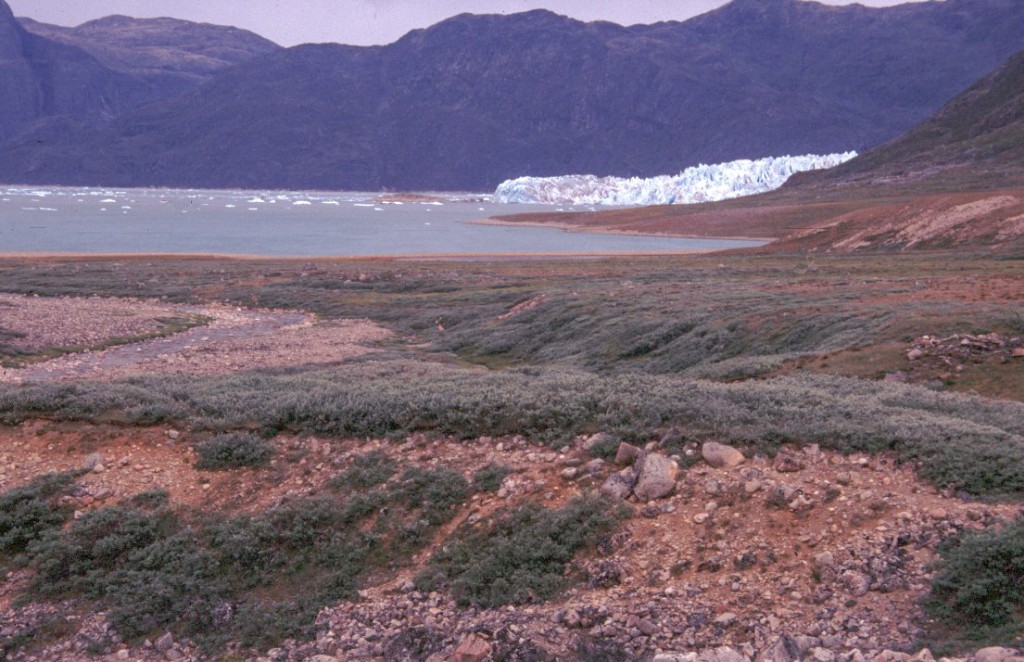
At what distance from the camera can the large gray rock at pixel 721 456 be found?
8.75 meters

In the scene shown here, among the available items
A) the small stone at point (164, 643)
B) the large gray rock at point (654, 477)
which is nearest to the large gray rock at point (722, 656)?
the large gray rock at point (654, 477)

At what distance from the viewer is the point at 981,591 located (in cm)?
645

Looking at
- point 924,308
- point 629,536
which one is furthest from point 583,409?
point 924,308

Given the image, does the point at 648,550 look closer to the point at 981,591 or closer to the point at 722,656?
the point at 722,656

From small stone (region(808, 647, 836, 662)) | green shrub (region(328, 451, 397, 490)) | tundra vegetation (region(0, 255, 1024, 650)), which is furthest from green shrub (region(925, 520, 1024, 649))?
green shrub (region(328, 451, 397, 490))

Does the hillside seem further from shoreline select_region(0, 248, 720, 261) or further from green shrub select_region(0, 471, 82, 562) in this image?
green shrub select_region(0, 471, 82, 562)

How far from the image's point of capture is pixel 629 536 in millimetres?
7859

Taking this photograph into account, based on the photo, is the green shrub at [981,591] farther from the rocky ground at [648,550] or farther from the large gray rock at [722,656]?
the large gray rock at [722,656]

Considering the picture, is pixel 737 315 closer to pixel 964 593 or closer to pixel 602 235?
pixel 964 593

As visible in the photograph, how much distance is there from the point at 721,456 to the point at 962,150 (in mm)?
129964

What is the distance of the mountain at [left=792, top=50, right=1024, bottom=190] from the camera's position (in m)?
107

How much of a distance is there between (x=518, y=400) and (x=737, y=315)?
1455 centimetres

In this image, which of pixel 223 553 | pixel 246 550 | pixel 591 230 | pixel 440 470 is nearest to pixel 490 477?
pixel 440 470

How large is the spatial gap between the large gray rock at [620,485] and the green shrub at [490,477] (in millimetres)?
1112
